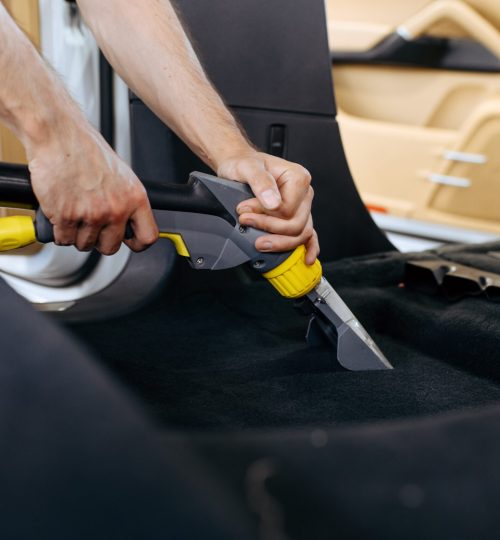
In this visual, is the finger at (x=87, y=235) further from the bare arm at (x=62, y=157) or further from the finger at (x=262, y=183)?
the finger at (x=262, y=183)

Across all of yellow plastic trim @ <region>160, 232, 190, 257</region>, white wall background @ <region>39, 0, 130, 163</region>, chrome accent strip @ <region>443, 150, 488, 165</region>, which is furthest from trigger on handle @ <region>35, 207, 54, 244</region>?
chrome accent strip @ <region>443, 150, 488, 165</region>

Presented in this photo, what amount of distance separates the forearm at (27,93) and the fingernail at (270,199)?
0.25 meters

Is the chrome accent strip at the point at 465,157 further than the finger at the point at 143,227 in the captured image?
Yes

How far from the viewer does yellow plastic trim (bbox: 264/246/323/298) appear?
0.87 meters

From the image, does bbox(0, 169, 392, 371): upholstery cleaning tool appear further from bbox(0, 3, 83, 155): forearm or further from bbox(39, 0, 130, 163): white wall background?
bbox(39, 0, 130, 163): white wall background

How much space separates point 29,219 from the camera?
694 millimetres

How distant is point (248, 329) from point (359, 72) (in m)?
1.74

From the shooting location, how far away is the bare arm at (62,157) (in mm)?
649

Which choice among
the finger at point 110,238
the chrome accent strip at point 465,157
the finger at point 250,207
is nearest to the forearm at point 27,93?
the finger at point 110,238

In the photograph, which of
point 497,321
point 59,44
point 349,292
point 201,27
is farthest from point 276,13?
point 497,321

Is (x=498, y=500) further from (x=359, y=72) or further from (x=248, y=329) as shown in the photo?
(x=359, y=72)

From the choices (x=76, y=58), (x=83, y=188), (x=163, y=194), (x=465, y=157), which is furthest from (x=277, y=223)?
(x=465, y=157)

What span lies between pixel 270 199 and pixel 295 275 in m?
0.11

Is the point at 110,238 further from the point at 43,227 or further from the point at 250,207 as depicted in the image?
the point at 250,207
